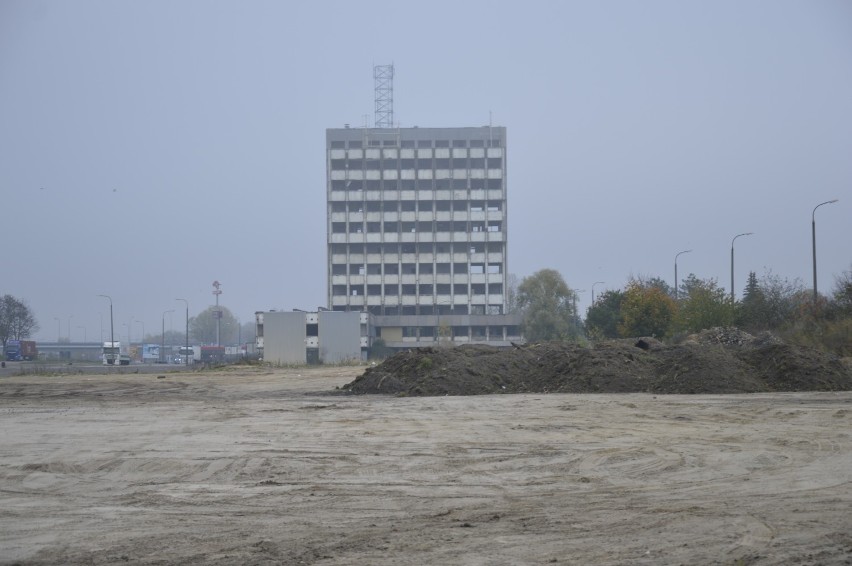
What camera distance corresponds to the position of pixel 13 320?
110500mm

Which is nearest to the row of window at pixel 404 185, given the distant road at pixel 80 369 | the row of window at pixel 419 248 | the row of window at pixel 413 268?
the row of window at pixel 419 248

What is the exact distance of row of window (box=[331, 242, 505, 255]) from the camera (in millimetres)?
134625

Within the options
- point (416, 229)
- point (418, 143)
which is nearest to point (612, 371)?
point (416, 229)

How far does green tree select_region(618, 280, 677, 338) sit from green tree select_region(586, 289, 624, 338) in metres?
4.78

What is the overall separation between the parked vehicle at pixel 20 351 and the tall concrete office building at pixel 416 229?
138ft

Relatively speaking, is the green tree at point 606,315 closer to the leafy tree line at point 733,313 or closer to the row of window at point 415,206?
the leafy tree line at point 733,313

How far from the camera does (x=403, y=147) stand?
136 metres

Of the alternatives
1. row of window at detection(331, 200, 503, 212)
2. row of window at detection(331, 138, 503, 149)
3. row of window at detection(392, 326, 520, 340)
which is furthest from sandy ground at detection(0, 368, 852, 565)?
row of window at detection(331, 138, 503, 149)

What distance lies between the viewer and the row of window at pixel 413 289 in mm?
133625

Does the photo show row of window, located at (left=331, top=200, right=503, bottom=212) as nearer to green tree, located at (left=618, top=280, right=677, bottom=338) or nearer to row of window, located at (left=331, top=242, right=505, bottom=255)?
row of window, located at (left=331, top=242, right=505, bottom=255)

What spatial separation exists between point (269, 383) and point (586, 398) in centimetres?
1879

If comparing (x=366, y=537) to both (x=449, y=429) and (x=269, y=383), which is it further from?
(x=269, y=383)

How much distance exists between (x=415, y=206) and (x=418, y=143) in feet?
33.7

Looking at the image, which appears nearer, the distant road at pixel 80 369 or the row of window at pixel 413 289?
the distant road at pixel 80 369
